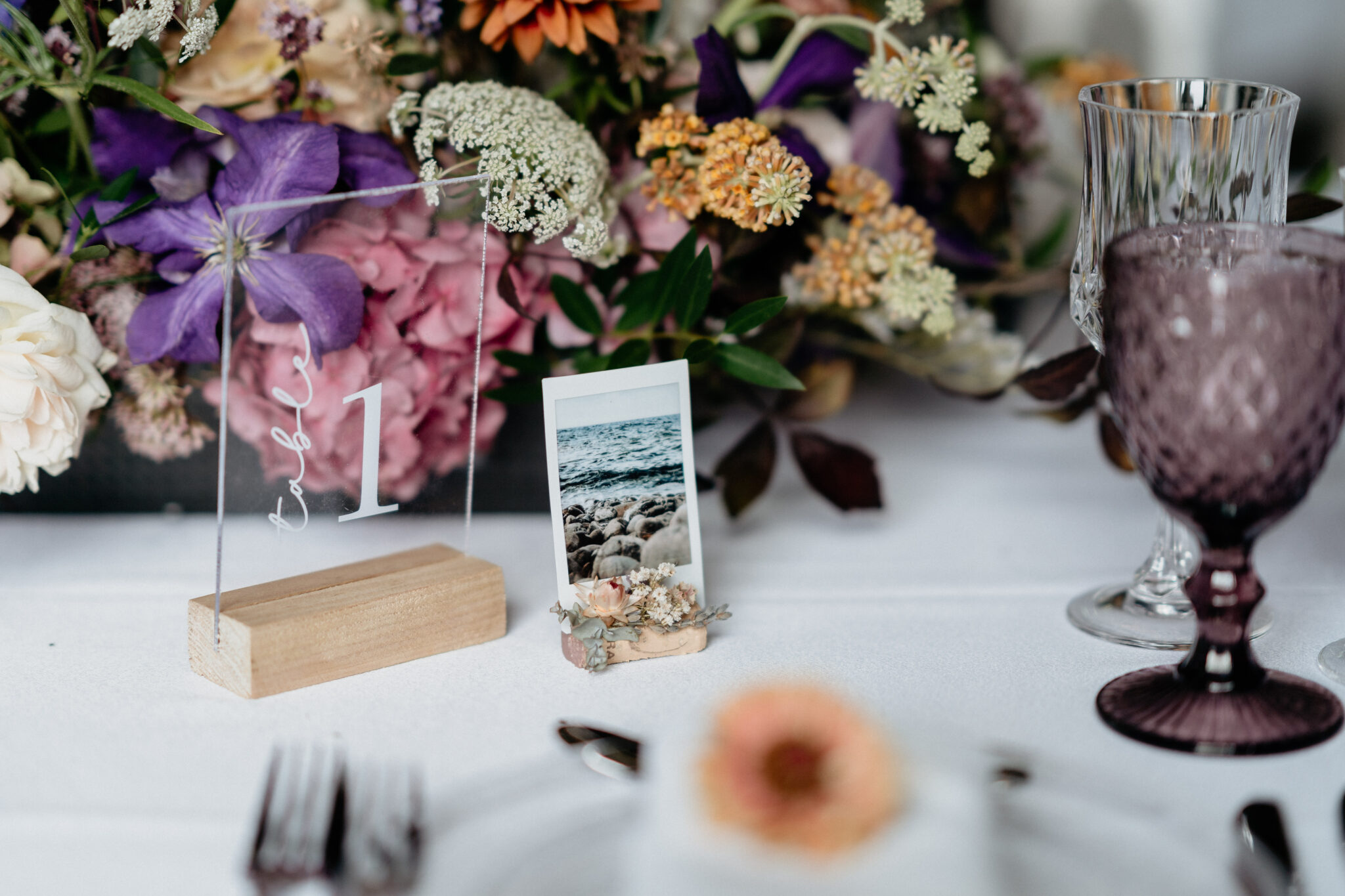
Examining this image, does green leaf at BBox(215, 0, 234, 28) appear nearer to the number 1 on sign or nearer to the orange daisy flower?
the orange daisy flower

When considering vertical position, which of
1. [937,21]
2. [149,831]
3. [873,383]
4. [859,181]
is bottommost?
[149,831]

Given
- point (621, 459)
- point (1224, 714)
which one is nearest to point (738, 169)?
point (621, 459)

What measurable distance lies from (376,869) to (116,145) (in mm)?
516

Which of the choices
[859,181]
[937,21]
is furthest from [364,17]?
[937,21]

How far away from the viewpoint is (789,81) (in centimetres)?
81

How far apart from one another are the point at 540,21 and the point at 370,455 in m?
0.30

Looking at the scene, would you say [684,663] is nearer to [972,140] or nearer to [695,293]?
[695,293]

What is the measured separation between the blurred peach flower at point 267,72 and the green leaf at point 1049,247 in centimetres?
57

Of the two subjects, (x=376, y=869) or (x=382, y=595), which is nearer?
(x=376, y=869)

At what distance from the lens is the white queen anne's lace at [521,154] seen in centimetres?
68

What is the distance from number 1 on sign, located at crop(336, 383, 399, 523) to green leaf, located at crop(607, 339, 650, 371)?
0.52ft

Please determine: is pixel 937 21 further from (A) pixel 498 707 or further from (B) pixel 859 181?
(A) pixel 498 707

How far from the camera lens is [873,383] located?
1063 millimetres

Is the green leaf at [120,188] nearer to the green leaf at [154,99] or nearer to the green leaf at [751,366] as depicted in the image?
the green leaf at [154,99]
